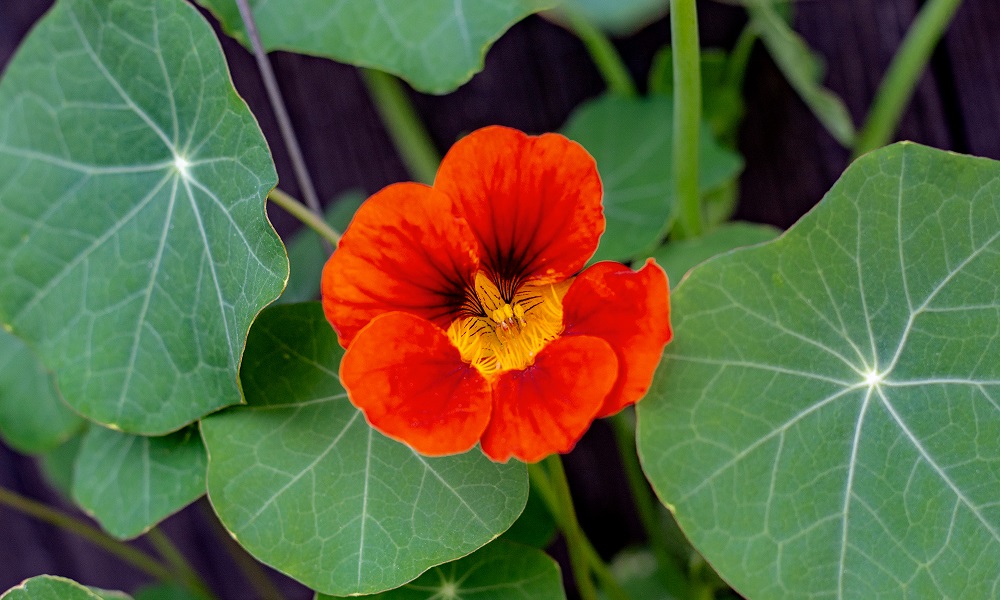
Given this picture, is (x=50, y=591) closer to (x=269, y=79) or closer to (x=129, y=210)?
(x=129, y=210)

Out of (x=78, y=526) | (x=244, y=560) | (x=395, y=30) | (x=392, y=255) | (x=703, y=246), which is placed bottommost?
(x=244, y=560)

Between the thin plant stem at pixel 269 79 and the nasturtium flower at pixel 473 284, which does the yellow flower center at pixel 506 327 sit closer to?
the nasturtium flower at pixel 473 284

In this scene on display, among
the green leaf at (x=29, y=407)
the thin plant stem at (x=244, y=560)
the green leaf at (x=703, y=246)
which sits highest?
the green leaf at (x=703, y=246)

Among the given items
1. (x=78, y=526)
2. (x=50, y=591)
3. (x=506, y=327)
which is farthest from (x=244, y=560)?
(x=506, y=327)

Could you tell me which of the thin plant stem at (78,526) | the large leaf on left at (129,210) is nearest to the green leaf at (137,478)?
the large leaf on left at (129,210)

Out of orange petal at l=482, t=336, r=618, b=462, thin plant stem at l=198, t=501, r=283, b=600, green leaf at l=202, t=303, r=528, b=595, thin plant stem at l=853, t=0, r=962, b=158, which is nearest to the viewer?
orange petal at l=482, t=336, r=618, b=462

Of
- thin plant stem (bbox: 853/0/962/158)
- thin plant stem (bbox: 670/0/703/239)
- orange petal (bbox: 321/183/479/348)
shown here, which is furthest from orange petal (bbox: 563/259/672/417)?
thin plant stem (bbox: 853/0/962/158)

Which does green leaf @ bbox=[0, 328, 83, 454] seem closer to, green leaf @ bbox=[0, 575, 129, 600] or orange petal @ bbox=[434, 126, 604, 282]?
green leaf @ bbox=[0, 575, 129, 600]
